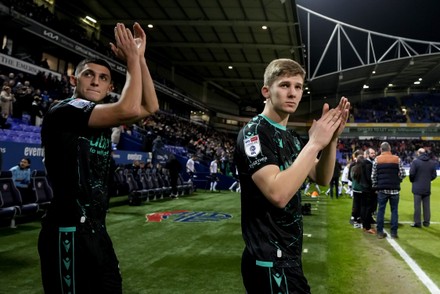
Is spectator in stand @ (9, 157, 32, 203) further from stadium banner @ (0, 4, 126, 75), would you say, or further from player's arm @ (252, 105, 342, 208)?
stadium banner @ (0, 4, 126, 75)

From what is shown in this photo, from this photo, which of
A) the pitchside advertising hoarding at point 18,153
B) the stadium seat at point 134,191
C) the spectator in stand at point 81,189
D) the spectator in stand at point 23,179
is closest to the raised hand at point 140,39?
the spectator in stand at point 81,189

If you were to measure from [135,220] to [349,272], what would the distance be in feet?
21.3

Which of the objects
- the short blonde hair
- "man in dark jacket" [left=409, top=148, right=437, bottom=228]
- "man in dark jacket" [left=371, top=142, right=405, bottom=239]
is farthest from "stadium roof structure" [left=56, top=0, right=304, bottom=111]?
the short blonde hair

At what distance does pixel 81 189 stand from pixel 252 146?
99cm

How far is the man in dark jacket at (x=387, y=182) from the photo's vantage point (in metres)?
8.83

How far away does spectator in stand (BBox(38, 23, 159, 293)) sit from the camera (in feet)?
6.81

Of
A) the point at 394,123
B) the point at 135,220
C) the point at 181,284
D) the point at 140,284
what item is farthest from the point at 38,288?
the point at 394,123

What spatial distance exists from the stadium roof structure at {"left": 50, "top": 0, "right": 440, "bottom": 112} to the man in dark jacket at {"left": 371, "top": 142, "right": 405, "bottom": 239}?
18.2m

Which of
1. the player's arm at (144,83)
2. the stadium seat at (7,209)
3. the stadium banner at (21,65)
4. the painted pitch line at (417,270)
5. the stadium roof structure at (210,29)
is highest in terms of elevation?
the stadium roof structure at (210,29)

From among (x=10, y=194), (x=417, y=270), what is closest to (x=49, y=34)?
(x=10, y=194)

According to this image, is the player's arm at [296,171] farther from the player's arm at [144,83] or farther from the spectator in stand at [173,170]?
the spectator in stand at [173,170]

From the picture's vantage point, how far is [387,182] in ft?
29.0

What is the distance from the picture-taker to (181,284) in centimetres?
523

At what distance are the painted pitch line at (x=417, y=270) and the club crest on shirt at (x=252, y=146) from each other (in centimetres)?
454
